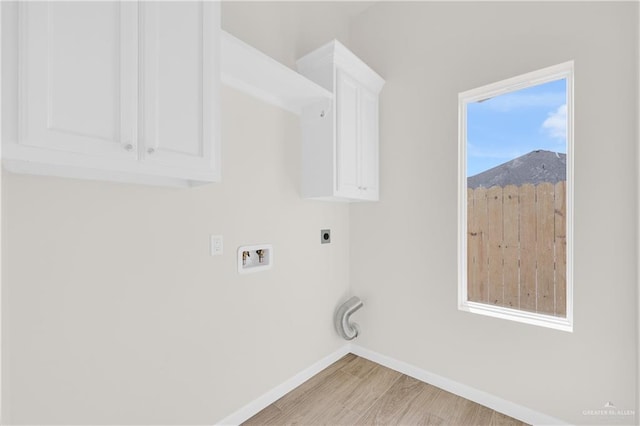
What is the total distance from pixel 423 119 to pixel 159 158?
186cm

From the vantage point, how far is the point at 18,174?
1064 millimetres

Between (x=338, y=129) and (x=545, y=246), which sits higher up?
(x=338, y=129)

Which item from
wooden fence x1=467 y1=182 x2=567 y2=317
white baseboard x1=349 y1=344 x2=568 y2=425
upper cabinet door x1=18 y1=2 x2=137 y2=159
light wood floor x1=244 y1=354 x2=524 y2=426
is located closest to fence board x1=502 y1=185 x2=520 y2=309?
wooden fence x1=467 y1=182 x2=567 y2=317

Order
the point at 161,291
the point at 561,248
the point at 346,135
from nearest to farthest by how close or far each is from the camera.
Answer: the point at 161,291 → the point at 561,248 → the point at 346,135

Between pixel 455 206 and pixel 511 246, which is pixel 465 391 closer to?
pixel 511 246

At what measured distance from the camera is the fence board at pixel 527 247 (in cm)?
186

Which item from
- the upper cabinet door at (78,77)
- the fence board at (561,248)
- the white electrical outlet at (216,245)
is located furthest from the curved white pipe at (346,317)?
the upper cabinet door at (78,77)

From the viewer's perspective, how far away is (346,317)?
243 centimetres

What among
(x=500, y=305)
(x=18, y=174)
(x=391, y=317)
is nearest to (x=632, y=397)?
(x=500, y=305)

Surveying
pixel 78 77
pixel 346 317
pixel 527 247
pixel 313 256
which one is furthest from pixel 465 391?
pixel 78 77

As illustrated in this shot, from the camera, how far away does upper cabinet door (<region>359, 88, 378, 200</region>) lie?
225cm

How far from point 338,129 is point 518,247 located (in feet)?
4.68

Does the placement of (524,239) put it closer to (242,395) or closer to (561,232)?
(561,232)

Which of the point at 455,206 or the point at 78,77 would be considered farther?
the point at 455,206
